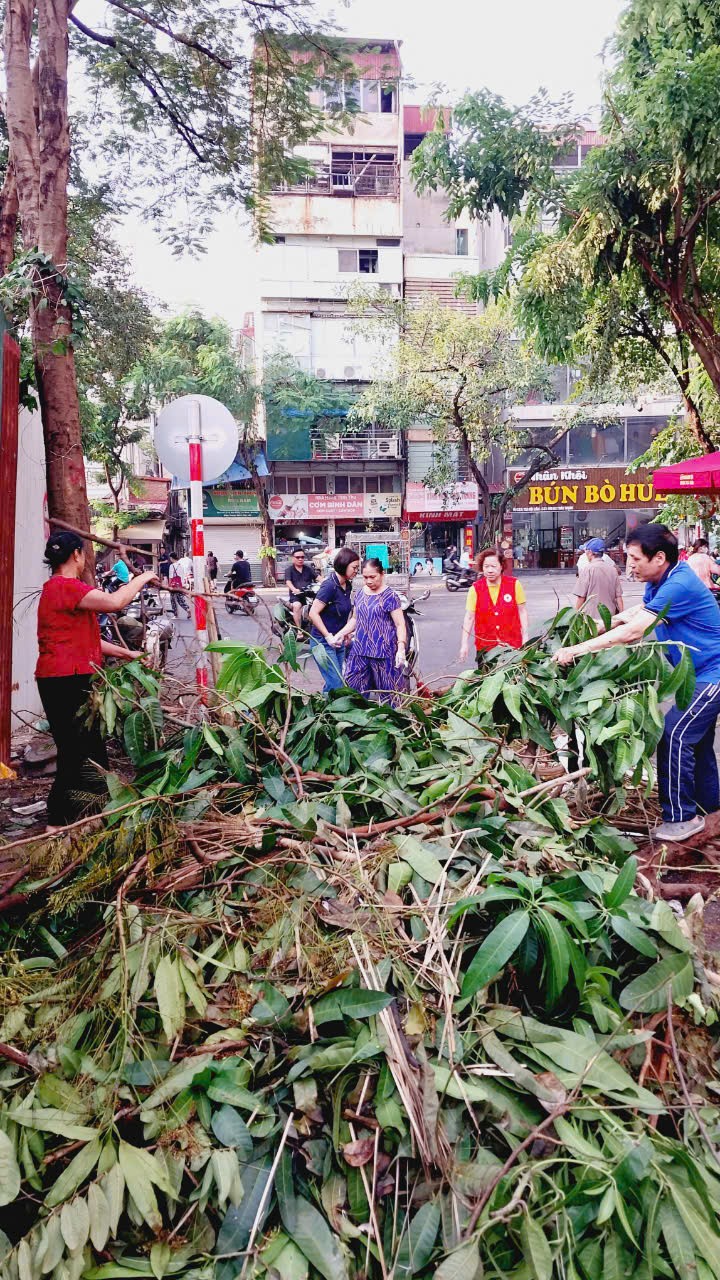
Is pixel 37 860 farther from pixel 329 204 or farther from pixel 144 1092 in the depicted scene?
pixel 329 204

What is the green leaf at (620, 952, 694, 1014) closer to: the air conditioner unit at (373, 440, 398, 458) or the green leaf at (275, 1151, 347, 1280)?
the green leaf at (275, 1151, 347, 1280)

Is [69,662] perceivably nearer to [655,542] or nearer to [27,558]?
[655,542]

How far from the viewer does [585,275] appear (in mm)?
9070

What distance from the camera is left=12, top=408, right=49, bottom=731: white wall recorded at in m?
6.77

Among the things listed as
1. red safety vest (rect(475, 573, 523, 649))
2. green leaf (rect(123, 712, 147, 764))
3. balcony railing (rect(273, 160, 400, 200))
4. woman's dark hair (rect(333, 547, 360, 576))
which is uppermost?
balcony railing (rect(273, 160, 400, 200))

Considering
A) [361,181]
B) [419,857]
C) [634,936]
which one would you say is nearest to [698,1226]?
[634,936]

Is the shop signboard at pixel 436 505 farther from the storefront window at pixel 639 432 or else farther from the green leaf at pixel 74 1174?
the green leaf at pixel 74 1174

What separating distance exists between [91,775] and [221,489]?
31.8 meters

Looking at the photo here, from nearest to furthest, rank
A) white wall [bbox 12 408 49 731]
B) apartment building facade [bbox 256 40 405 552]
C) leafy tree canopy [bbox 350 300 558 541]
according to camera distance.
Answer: white wall [bbox 12 408 49 731] < leafy tree canopy [bbox 350 300 558 541] < apartment building facade [bbox 256 40 405 552]

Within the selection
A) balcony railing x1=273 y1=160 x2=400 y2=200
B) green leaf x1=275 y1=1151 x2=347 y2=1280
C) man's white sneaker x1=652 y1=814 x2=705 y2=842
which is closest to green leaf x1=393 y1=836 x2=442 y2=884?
green leaf x1=275 y1=1151 x2=347 y2=1280

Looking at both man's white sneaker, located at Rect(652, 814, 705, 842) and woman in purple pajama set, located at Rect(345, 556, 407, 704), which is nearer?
man's white sneaker, located at Rect(652, 814, 705, 842)

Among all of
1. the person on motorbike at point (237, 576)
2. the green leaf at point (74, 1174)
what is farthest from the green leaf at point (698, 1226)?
the person on motorbike at point (237, 576)

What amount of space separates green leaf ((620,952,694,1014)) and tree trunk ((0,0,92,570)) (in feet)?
15.0

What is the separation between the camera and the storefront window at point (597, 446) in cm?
3559
